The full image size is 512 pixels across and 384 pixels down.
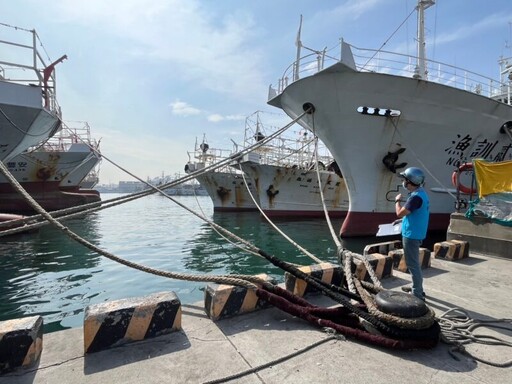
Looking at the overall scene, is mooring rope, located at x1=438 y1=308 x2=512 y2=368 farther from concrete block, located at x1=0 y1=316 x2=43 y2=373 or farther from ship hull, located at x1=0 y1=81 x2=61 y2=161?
ship hull, located at x1=0 y1=81 x2=61 y2=161

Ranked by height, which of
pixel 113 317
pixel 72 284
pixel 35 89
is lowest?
pixel 72 284

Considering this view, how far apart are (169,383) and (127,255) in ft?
26.2

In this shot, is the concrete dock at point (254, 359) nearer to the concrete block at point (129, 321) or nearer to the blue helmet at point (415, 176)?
the concrete block at point (129, 321)

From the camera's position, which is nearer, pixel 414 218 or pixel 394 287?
pixel 414 218

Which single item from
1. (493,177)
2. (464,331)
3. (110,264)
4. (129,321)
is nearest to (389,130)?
(493,177)

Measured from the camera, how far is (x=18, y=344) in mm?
2244

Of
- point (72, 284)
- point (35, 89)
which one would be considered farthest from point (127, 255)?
point (35, 89)

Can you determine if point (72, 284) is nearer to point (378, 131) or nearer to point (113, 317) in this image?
point (113, 317)

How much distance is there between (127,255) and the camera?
9.38 meters

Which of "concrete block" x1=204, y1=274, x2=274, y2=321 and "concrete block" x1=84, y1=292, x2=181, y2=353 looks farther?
"concrete block" x1=204, y1=274, x2=274, y2=321

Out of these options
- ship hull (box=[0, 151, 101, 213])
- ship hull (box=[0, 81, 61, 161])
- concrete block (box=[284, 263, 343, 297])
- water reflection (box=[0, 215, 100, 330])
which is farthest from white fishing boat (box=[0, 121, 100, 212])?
concrete block (box=[284, 263, 343, 297])

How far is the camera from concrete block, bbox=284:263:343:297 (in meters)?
3.67

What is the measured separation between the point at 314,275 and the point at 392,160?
8.52 m

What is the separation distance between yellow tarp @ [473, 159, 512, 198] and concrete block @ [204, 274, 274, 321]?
6.56 meters
